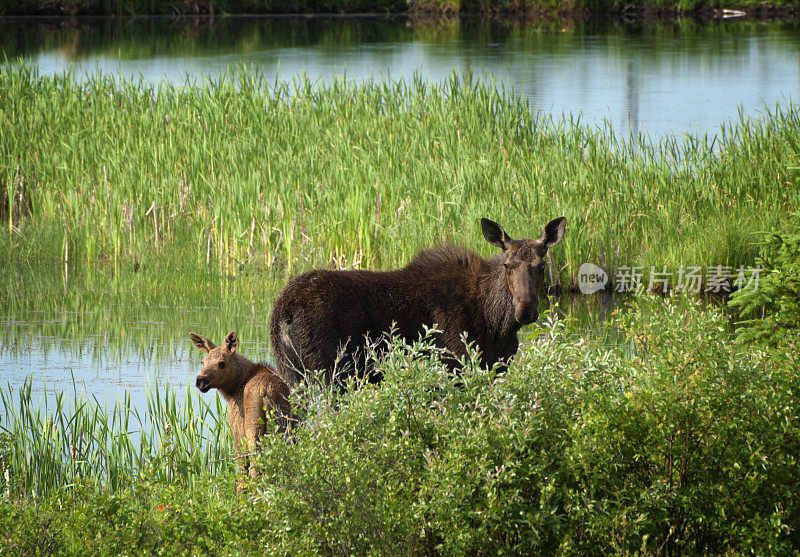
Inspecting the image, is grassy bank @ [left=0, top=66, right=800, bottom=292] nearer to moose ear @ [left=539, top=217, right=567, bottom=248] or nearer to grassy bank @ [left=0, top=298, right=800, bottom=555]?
moose ear @ [left=539, top=217, right=567, bottom=248]

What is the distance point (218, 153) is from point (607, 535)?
33.2 feet

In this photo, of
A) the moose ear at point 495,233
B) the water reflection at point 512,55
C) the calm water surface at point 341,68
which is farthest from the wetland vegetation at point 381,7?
the moose ear at point 495,233

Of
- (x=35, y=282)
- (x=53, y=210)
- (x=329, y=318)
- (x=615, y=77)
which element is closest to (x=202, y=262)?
(x=35, y=282)

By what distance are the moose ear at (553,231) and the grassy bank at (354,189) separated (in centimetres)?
395

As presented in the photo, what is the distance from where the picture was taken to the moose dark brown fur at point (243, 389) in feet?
18.8

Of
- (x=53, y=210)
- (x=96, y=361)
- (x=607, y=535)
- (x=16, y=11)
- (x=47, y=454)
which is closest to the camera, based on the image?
(x=607, y=535)

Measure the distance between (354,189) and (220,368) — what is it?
19.6 ft

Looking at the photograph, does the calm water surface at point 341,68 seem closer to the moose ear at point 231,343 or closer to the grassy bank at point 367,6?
the grassy bank at point 367,6

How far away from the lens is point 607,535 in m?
4.18

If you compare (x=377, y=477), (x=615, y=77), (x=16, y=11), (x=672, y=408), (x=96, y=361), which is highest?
(x=16, y=11)

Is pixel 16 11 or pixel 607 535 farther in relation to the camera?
pixel 16 11

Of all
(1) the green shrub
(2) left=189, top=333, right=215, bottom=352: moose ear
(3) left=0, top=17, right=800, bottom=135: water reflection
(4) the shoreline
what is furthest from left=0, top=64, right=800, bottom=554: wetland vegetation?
(4) the shoreline

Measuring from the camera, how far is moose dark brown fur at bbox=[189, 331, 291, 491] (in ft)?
18.8

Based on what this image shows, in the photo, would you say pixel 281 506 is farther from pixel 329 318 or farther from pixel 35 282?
pixel 35 282
